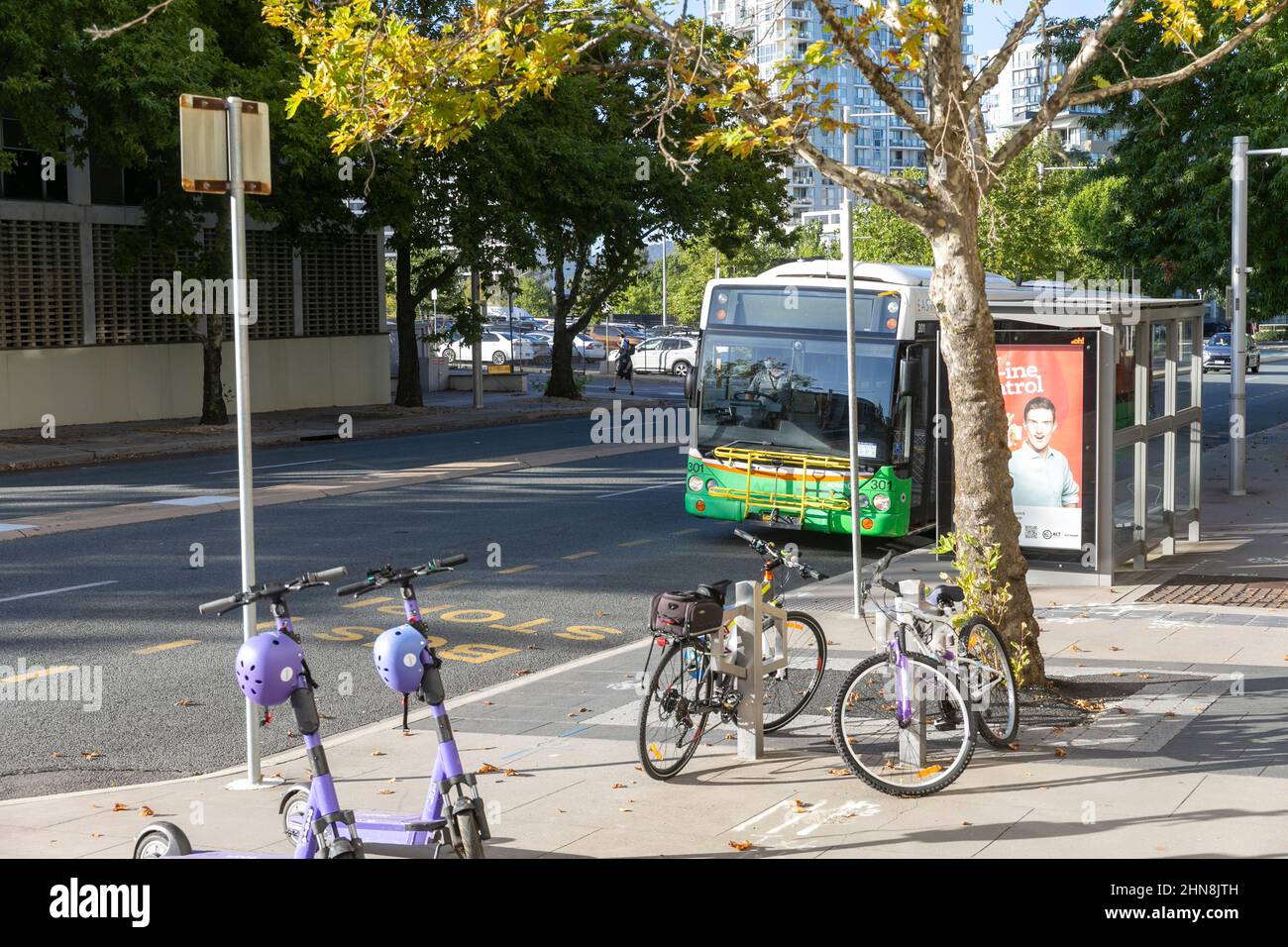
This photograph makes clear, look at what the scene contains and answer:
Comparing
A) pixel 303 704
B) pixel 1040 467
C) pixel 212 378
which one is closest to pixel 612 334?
pixel 212 378

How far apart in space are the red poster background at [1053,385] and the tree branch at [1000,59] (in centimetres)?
423

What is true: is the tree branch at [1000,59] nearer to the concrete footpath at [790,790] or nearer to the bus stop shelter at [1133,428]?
the concrete footpath at [790,790]

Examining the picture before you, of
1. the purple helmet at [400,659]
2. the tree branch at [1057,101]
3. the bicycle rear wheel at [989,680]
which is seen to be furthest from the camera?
the tree branch at [1057,101]

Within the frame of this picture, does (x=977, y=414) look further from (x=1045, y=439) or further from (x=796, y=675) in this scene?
(x=1045, y=439)

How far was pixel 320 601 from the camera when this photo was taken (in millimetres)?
12516

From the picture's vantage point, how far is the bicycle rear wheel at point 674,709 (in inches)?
284

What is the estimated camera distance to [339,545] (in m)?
15.2

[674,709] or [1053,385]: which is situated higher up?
[1053,385]

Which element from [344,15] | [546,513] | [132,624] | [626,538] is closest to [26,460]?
[546,513]

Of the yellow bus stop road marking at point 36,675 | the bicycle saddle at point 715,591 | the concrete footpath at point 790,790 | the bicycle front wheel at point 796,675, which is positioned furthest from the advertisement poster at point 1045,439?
the yellow bus stop road marking at point 36,675
